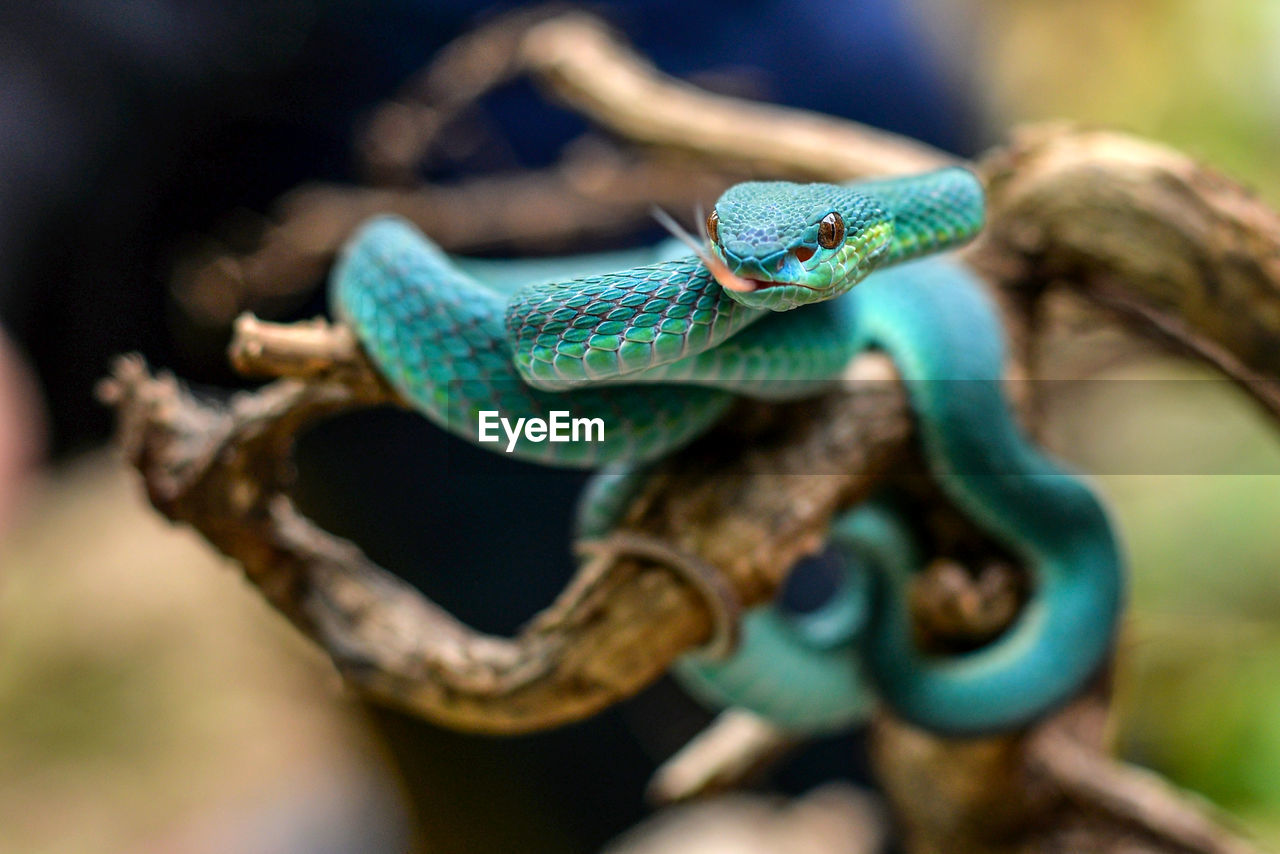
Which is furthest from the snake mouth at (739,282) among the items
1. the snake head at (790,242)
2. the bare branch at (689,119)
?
the bare branch at (689,119)

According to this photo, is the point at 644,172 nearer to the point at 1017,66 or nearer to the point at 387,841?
the point at 1017,66

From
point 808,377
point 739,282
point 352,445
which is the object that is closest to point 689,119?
point 352,445

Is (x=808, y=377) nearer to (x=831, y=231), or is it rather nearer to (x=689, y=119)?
(x=831, y=231)

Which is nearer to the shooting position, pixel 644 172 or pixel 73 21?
pixel 73 21

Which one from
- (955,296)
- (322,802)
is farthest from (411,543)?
(955,296)

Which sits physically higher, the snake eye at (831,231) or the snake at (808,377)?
the snake eye at (831,231)

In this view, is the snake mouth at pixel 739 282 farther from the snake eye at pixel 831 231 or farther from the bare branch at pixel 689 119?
the bare branch at pixel 689 119

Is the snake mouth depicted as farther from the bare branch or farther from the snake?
the bare branch
